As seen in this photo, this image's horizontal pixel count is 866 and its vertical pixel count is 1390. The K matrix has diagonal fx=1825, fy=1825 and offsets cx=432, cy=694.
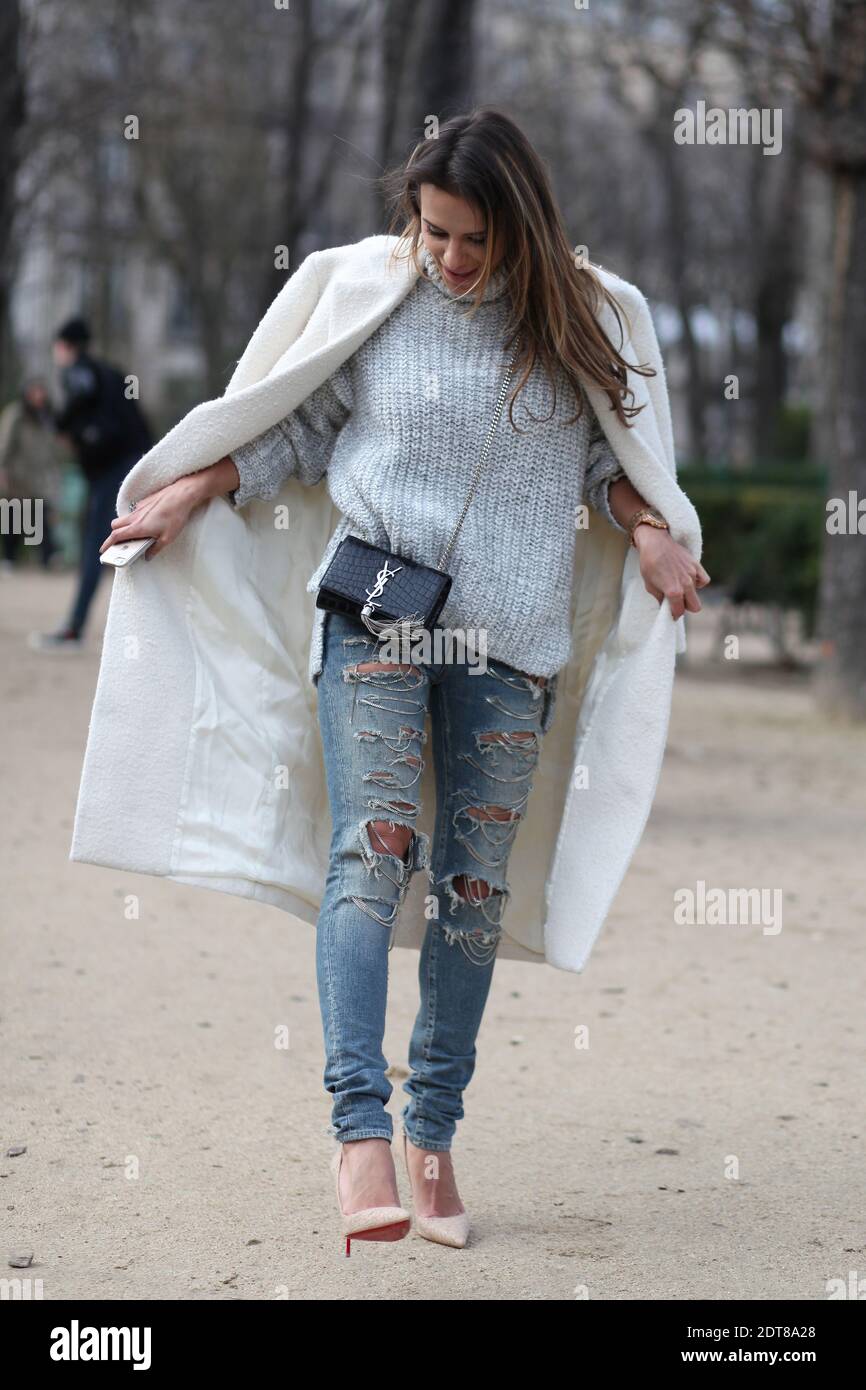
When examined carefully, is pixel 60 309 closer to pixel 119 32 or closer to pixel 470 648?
pixel 119 32

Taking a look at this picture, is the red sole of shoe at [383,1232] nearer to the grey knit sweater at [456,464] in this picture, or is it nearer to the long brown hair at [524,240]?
the grey knit sweater at [456,464]

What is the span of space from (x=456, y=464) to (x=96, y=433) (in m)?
8.55

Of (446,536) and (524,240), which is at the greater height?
(524,240)

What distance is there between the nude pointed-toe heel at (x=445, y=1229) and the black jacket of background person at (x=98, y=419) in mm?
8625

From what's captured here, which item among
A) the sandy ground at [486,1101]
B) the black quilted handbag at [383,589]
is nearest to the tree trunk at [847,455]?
the sandy ground at [486,1101]

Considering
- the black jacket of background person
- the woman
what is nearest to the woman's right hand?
the woman

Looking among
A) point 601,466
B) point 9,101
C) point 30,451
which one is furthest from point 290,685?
point 30,451

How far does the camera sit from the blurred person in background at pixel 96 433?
11406 millimetres

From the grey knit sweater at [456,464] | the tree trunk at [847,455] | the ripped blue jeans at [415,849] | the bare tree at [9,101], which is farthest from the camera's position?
the bare tree at [9,101]

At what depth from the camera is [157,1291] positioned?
297 centimetres

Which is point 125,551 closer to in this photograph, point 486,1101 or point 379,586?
point 379,586

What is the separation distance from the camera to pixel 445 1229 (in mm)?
3273

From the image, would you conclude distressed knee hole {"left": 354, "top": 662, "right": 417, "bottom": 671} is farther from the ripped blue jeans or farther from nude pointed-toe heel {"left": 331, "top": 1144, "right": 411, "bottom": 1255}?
nude pointed-toe heel {"left": 331, "top": 1144, "right": 411, "bottom": 1255}

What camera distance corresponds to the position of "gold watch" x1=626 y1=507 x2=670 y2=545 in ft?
11.2
